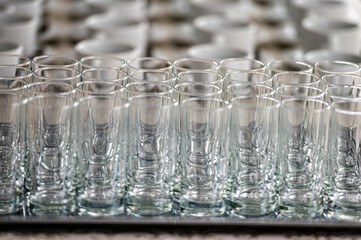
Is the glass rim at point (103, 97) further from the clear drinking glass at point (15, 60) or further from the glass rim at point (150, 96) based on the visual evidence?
the clear drinking glass at point (15, 60)

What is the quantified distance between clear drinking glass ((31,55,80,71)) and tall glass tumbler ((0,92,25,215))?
0.61 ft

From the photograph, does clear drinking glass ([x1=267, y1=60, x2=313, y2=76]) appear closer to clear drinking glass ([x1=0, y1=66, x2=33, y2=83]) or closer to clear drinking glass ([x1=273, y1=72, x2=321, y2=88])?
clear drinking glass ([x1=273, y1=72, x2=321, y2=88])

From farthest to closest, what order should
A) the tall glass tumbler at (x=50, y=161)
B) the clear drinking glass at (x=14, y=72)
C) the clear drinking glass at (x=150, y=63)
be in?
the clear drinking glass at (x=150, y=63) → the clear drinking glass at (x=14, y=72) → the tall glass tumbler at (x=50, y=161)

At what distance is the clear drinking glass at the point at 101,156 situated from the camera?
0.93 metres

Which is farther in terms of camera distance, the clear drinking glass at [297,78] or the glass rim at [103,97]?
the clear drinking glass at [297,78]

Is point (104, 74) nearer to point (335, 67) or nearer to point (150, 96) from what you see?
point (150, 96)

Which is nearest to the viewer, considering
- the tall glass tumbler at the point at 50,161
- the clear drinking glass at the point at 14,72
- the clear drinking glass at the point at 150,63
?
the tall glass tumbler at the point at 50,161

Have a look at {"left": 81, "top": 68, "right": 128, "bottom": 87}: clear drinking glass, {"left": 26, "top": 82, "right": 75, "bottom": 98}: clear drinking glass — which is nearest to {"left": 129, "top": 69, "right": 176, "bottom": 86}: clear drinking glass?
{"left": 81, "top": 68, "right": 128, "bottom": 87}: clear drinking glass

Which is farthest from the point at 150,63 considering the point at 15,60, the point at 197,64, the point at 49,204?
the point at 49,204

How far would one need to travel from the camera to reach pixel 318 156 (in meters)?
0.96

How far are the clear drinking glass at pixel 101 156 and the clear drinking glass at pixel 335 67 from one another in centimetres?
39

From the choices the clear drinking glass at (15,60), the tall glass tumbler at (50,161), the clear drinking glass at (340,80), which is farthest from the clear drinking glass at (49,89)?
the clear drinking glass at (340,80)

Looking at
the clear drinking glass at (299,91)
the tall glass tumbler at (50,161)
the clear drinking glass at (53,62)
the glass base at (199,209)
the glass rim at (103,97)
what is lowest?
the glass base at (199,209)

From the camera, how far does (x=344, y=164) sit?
3.19ft
